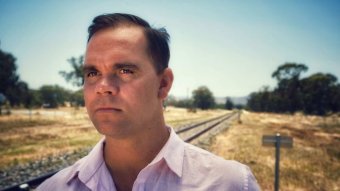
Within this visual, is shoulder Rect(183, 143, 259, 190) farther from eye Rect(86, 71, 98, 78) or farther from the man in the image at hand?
eye Rect(86, 71, 98, 78)

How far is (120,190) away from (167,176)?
1.48ft

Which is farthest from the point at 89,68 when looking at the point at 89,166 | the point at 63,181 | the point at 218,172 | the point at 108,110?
the point at 218,172

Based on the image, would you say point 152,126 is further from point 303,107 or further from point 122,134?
point 303,107

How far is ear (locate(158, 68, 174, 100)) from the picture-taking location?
2163mm

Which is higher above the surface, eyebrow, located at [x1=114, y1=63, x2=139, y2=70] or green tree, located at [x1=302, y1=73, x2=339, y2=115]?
green tree, located at [x1=302, y1=73, x2=339, y2=115]

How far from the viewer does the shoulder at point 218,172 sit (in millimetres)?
1648

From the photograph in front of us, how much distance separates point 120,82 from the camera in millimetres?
1827

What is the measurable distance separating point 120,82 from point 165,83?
18.8 inches

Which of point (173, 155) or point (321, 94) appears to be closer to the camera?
point (173, 155)

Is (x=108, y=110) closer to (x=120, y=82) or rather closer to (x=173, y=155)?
(x=120, y=82)

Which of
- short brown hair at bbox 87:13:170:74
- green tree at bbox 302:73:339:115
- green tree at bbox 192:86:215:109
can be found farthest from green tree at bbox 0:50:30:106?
green tree at bbox 192:86:215:109

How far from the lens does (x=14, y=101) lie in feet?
235

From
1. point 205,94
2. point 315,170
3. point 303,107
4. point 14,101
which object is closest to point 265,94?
point 303,107

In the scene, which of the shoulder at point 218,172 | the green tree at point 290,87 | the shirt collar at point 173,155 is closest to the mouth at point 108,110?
the shirt collar at point 173,155
